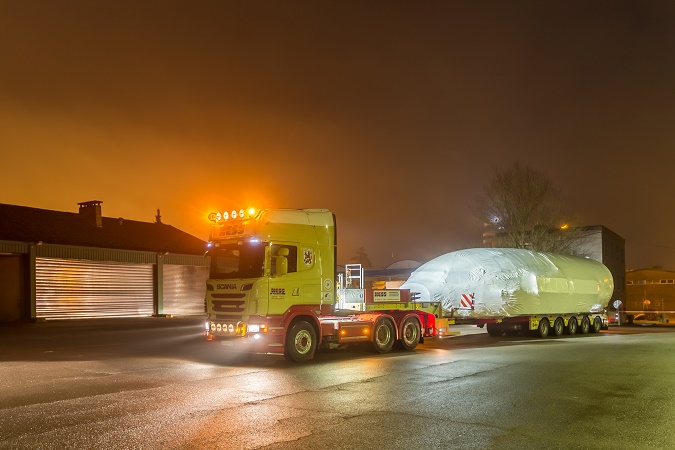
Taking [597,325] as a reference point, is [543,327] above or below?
above

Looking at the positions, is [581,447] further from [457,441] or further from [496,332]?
[496,332]

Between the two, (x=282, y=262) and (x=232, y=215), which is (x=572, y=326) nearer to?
(x=282, y=262)

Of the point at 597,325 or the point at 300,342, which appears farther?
the point at 597,325

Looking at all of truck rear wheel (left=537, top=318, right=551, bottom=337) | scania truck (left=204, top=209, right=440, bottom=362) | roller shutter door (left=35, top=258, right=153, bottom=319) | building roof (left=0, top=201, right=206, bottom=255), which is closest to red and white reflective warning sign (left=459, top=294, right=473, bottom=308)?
truck rear wheel (left=537, top=318, right=551, bottom=337)

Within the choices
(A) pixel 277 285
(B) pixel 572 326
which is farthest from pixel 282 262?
(B) pixel 572 326

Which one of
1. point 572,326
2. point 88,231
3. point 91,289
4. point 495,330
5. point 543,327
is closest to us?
point 543,327

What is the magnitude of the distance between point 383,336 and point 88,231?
25.1 metres

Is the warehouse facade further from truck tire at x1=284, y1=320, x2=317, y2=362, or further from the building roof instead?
truck tire at x1=284, y1=320, x2=317, y2=362

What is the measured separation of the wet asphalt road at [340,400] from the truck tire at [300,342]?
0.35 meters

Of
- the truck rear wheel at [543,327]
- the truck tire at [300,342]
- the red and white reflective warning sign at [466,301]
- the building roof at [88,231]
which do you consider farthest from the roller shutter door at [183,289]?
the truck tire at [300,342]

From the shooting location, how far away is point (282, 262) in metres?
15.0

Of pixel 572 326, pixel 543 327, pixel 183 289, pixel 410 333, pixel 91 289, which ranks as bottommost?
pixel 572 326

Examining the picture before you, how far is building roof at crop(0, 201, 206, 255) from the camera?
32.7m

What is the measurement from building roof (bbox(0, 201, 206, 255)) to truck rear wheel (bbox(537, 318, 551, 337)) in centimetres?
1794
